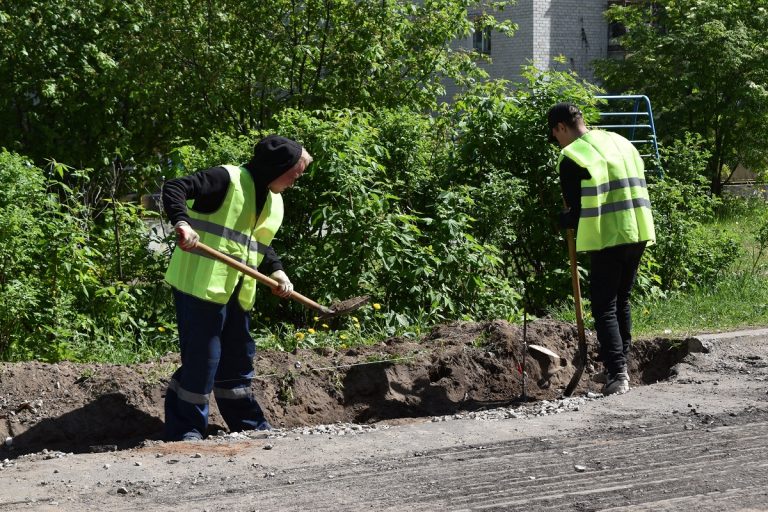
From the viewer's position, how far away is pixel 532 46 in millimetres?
27562

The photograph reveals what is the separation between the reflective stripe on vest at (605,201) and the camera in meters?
6.73

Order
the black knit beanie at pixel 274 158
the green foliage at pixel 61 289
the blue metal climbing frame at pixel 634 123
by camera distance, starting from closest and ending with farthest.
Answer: the black knit beanie at pixel 274 158 < the green foliage at pixel 61 289 < the blue metal climbing frame at pixel 634 123

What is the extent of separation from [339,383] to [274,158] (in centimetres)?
190

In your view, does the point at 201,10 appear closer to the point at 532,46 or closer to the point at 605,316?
the point at 605,316

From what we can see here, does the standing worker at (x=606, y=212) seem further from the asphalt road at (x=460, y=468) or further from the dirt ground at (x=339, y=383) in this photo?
the dirt ground at (x=339, y=383)

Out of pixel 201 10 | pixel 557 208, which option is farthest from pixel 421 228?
pixel 201 10

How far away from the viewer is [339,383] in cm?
724

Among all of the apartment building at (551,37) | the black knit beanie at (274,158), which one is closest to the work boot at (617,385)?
the black knit beanie at (274,158)

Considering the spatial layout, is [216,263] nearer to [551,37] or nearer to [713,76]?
[713,76]

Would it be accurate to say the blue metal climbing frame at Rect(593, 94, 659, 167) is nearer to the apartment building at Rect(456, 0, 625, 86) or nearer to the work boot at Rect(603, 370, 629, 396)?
the work boot at Rect(603, 370, 629, 396)

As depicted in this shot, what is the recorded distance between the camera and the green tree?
1917cm

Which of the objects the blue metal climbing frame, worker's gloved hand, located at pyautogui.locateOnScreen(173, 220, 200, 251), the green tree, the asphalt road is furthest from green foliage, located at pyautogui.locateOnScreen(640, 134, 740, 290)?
the green tree

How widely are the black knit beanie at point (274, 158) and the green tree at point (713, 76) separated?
14004mm

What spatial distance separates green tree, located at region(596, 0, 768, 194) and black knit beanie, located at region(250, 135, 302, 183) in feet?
45.9
